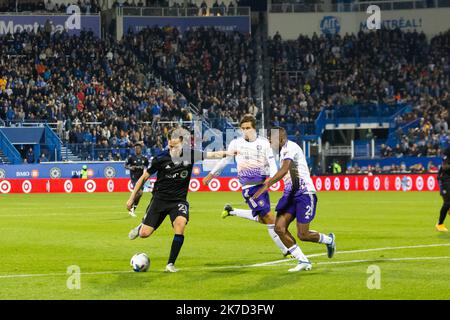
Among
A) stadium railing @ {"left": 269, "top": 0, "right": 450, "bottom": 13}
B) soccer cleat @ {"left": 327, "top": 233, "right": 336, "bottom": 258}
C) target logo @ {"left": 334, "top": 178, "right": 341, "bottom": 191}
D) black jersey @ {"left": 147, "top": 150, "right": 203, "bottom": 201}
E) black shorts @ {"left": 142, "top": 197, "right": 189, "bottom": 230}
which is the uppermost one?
stadium railing @ {"left": 269, "top": 0, "right": 450, "bottom": 13}

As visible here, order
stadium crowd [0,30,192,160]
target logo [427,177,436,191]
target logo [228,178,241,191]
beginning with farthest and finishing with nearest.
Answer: stadium crowd [0,30,192,160], target logo [228,178,241,191], target logo [427,177,436,191]

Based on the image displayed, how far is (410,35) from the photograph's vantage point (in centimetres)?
7075

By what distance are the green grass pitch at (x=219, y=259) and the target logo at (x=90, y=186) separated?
21.3m

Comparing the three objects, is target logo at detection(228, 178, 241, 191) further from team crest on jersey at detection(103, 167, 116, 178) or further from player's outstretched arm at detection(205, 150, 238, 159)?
player's outstretched arm at detection(205, 150, 238, 159)

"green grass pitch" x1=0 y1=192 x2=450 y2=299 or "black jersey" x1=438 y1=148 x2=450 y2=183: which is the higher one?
"black jersey" x1=438 y1=148 x2=450 y2=183

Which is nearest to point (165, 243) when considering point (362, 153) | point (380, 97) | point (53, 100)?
point (53, 100)

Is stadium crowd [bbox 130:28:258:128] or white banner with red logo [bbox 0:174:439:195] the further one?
stadium crowd [bbox 130:28:258:128]

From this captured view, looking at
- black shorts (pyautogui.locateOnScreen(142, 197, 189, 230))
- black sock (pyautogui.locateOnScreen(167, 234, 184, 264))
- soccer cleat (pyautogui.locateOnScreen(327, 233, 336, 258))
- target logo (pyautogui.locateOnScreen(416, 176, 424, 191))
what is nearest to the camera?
black sock (pyautogui.locateOnScreen(167, 234, 184, 264))

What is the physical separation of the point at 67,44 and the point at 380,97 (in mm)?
21016

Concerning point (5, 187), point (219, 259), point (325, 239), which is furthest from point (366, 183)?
point (325, 239)

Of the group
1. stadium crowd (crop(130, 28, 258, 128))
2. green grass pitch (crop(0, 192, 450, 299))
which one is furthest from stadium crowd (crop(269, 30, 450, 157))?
green grass pitch (crop(0, 192, 450, 299))

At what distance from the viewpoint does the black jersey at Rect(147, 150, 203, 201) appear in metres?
16.8

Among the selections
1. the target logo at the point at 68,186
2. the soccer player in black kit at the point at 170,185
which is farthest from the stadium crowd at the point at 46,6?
the soccer player in black kit at the point at 170,185
